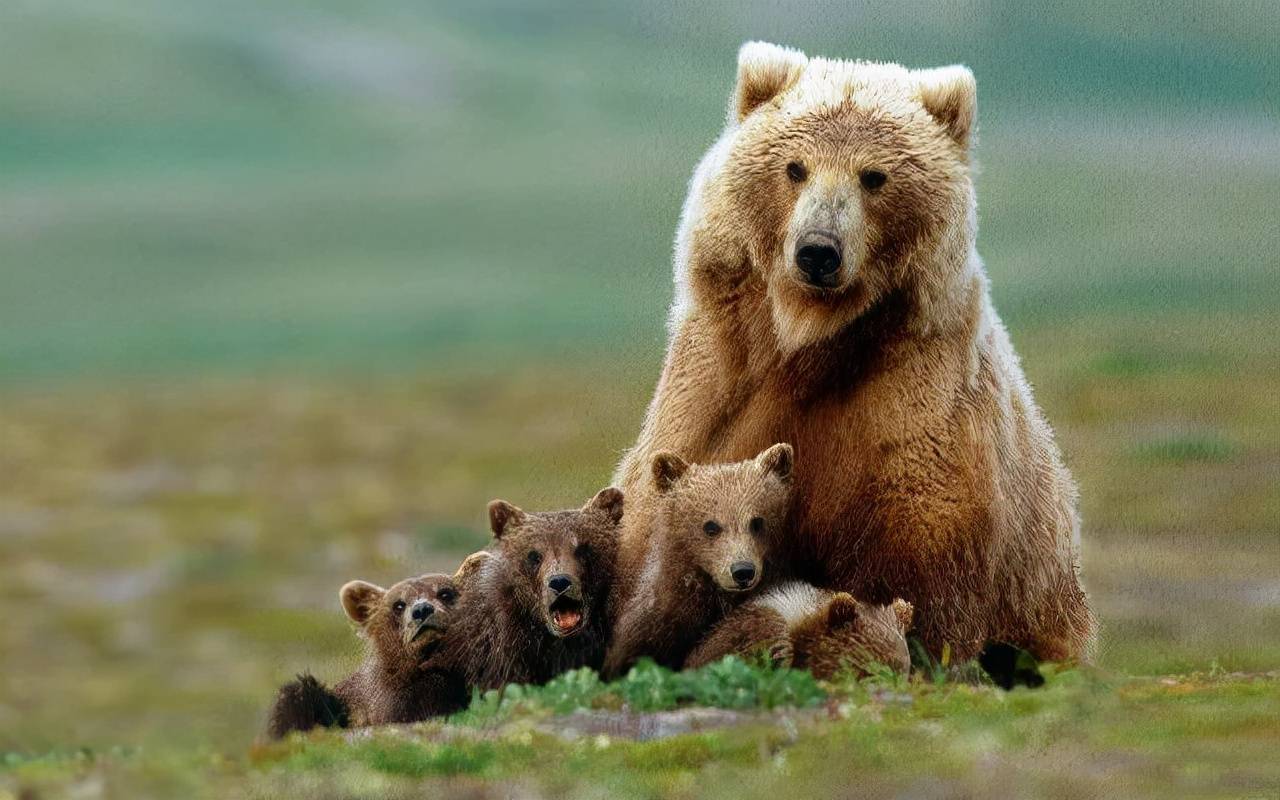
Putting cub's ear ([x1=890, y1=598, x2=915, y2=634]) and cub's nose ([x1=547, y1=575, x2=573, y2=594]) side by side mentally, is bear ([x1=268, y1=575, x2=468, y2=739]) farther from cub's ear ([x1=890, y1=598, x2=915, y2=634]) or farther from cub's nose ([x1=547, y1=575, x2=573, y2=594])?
cub's ear ([x1=890, y1=598, x2=915, y2=634])

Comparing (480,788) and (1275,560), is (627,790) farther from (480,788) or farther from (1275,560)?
(1275,560)

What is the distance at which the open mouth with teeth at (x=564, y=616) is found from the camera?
370 inches

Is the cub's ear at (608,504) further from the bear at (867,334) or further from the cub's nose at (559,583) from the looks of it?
the cub's nose at (559,583)

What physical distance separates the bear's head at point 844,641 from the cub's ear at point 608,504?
45.4 inches

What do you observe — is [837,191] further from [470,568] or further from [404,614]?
[404,614]

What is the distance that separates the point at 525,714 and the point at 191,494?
19846 millimetres

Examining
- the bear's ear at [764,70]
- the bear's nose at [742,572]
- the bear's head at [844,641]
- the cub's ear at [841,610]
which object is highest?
the bear's ear at [764,70]

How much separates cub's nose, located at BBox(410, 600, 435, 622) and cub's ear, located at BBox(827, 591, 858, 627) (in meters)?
1.97

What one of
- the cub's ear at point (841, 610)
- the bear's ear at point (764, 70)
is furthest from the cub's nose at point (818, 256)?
the cub's ear at point (841, 610)

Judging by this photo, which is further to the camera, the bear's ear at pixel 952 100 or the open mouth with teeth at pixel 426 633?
the open mouth with teeth at pixel 426 633

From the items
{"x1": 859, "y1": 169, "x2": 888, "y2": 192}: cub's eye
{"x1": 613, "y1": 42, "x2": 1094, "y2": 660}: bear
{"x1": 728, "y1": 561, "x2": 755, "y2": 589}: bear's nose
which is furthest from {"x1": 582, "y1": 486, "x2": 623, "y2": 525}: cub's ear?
{"x1": 859, "y1": 169, "x2": 888, "y2": 192}: cub's eye

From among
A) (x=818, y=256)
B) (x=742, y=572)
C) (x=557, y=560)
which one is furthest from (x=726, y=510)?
(x=818, y=256)

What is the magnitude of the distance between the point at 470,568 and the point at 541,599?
71 centimetres

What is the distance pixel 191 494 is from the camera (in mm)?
27562
